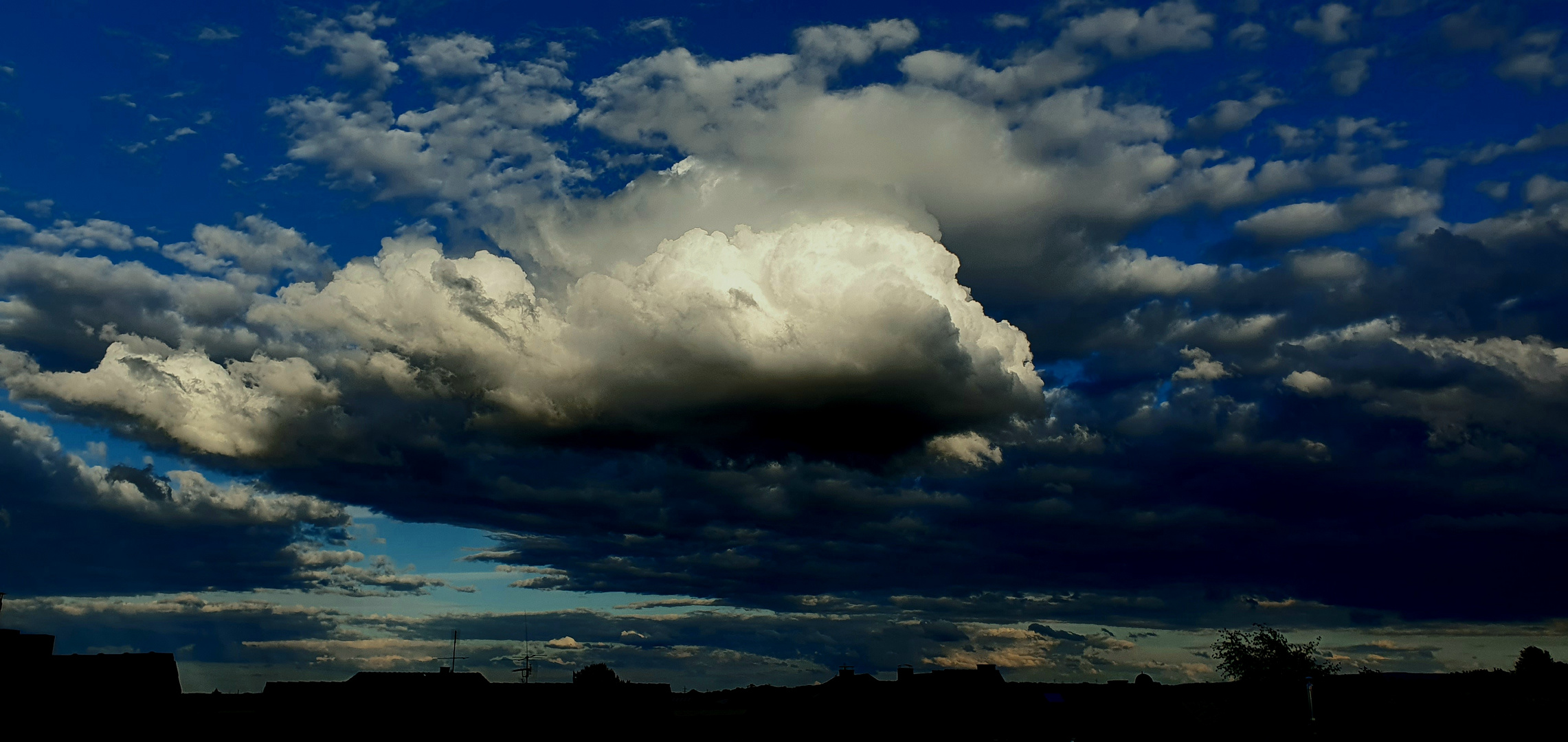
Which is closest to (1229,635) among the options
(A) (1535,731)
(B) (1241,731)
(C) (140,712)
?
(B) (1241,731)

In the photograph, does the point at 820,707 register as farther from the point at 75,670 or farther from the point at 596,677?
the point at 75,670

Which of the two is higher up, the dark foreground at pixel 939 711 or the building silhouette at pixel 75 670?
the building silhouette at pixel 75 670

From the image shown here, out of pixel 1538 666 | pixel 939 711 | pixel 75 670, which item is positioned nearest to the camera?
pixel 75 670

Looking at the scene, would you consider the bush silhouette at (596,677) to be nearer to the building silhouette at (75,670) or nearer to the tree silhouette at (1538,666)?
the building silhouette at (75,670)

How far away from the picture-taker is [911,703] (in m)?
103

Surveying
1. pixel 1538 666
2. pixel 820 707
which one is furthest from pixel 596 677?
pixel 1538 666

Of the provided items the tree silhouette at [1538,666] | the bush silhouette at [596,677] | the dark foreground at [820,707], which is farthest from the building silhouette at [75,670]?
the tree silhouette at [1538,666]

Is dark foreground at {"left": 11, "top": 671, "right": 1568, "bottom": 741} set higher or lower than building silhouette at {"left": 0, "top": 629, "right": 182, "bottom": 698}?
lower

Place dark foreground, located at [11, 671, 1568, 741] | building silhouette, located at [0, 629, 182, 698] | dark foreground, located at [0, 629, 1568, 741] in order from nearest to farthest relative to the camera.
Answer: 1. building silhouette, located at [0, 629, 182, 698]
2. dark foreground, located at [0, 629, 1568, 741]
3. dark foreground, located at [11, 671, 1568, 741]

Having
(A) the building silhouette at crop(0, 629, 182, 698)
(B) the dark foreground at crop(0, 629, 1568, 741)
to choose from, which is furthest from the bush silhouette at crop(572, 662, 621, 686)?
(A) the building silhouette at crop(0, 629, 182, 698)

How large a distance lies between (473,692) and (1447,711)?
75250 millimetres

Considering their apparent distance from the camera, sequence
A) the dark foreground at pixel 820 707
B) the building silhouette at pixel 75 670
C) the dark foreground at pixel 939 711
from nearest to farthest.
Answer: the building silhouette at pixel 75 670 < the dark foreground at pixel 820 707 < the dark foreground at pixel 939 711

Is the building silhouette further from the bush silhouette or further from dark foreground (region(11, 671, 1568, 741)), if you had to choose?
the bush silhouette

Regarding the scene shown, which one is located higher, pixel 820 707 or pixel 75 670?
pixel 75 670
